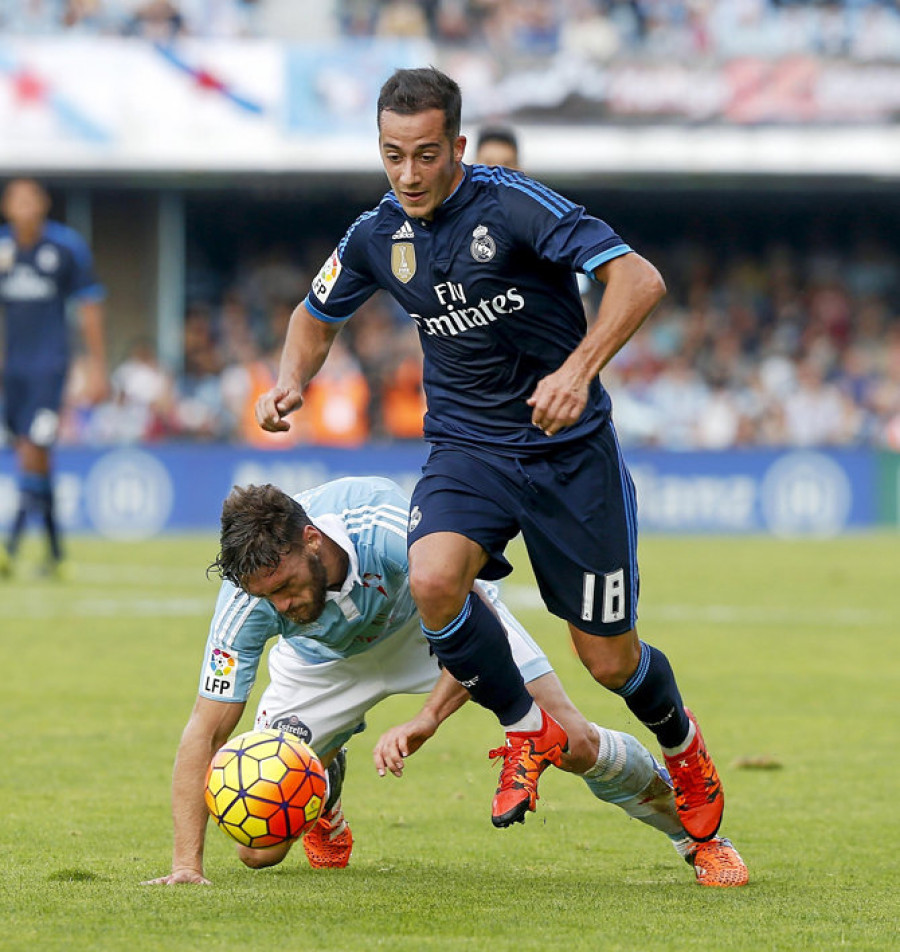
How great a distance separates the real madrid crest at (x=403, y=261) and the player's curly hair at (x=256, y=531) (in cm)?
71

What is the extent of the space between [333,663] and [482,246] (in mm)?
1442

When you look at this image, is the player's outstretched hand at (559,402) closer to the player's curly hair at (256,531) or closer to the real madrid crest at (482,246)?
the real madrid crest at (482,246)

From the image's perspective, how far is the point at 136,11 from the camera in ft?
76.7

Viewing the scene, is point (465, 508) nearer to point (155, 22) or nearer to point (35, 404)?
point (35, 404)

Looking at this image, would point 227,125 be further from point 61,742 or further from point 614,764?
point 614,764

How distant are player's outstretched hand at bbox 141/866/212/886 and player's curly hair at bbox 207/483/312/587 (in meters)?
0.78

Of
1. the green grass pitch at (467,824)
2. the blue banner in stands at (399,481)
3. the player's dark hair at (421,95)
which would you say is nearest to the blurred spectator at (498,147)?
the green grass pitch at (467,824)

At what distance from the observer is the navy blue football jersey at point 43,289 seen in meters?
13.7

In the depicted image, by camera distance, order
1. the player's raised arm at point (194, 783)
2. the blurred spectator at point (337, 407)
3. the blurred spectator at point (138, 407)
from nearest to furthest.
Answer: the player's raised arm at point (194, 783) < the blurred spectator at point (138, 407) < the blurred spectator at point (337, 407)

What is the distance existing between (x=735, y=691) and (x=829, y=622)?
3.43 metres

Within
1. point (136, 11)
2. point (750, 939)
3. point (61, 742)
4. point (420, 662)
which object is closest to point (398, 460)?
point (136, 11)

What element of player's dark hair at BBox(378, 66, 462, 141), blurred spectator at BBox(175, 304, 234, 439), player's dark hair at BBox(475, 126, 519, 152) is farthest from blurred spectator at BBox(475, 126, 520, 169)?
blurred spectator at BBox(175, 304, 234, 439)

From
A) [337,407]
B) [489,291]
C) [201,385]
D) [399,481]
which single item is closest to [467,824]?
[489,291]

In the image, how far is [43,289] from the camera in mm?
13695
